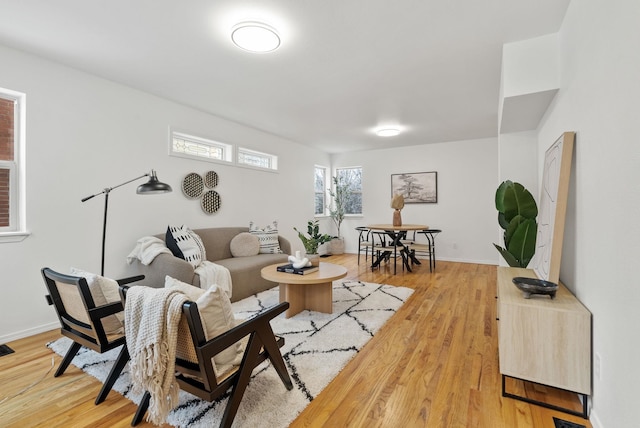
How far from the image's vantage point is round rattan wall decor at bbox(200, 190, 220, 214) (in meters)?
4.30

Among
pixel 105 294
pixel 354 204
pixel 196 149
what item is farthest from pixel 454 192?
pixel 105 294

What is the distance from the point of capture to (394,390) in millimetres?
1848

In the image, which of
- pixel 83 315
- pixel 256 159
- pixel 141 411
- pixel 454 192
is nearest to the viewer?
pixel 141 411

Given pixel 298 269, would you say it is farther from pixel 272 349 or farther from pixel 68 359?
pixel 68 359

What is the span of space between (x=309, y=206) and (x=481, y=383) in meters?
5.10

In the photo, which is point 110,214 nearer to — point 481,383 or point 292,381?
point 292,381

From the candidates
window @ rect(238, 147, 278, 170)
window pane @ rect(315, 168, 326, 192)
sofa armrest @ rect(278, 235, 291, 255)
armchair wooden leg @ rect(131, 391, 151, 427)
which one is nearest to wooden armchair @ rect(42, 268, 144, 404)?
armchair wooden leg @ rect(131, 391, 151, 427)

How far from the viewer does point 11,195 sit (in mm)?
2656

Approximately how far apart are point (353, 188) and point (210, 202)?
4047 millimetres

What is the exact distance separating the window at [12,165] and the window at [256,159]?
2618 millimetres

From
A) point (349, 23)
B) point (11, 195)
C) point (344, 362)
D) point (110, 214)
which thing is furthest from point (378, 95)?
point (11, 195)

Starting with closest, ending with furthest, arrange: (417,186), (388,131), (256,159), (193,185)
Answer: (193,185) < (388,131) < (256,159) < (417,186)

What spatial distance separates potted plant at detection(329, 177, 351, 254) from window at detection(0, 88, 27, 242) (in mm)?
5579

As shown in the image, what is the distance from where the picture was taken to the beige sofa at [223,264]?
3084 millimetres
